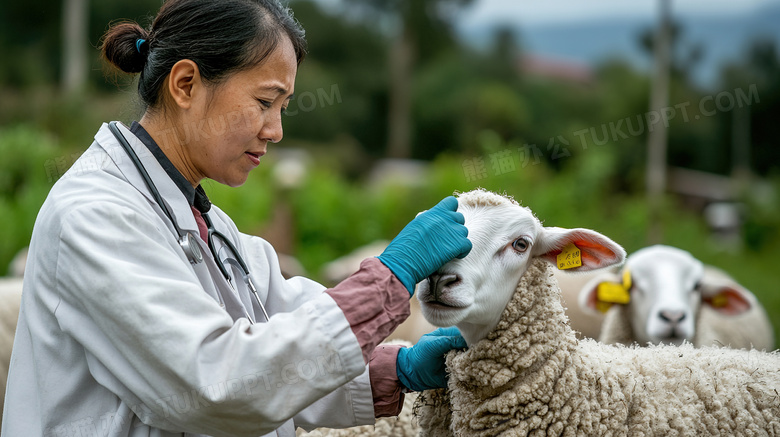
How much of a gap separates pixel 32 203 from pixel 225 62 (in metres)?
7.34

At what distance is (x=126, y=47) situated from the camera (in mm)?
2025

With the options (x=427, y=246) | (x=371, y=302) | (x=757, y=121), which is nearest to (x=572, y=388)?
(x=427, y=246)

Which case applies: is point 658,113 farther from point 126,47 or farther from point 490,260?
point 126,47

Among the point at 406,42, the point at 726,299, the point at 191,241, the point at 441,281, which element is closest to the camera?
the point at 191,241

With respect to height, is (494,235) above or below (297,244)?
above

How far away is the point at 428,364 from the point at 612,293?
7.97 ft

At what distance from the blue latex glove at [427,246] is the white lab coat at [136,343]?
10.0 inches

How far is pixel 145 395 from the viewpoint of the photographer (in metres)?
1.59

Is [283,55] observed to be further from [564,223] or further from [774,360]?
[564,223]

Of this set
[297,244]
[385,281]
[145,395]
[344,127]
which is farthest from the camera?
[344,127]

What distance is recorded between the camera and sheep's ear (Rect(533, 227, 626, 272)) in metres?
2.21

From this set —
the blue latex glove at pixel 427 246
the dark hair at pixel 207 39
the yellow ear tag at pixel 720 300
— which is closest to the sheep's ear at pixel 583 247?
the blue latex glove at pixel 427 246

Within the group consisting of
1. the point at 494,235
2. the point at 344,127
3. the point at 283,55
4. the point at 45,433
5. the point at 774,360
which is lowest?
the point at 344,127

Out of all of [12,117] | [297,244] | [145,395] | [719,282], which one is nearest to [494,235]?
[145,395]
